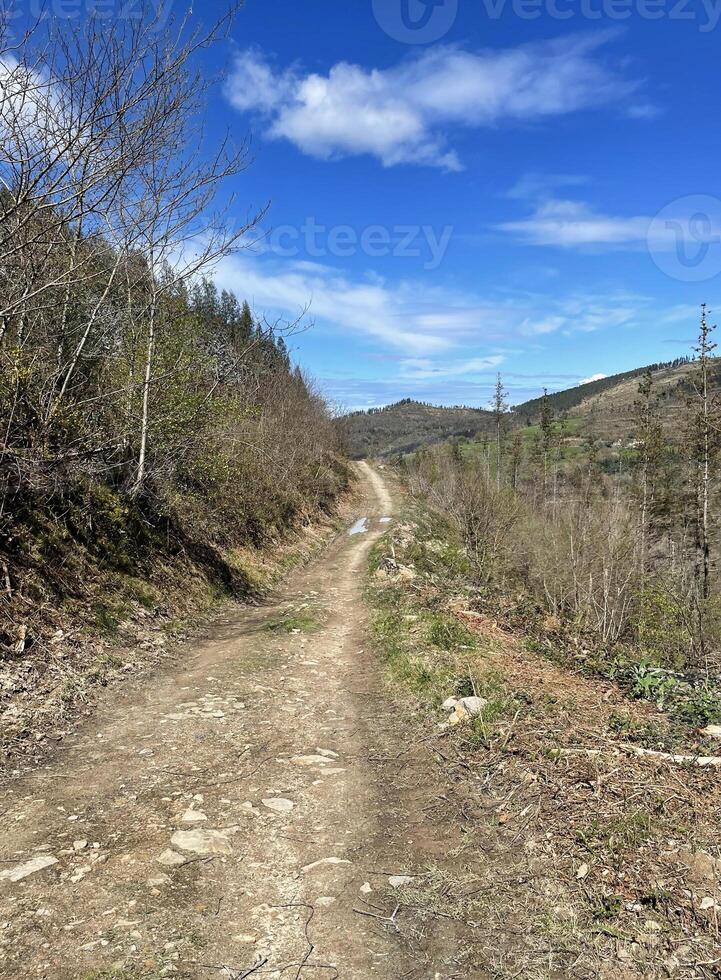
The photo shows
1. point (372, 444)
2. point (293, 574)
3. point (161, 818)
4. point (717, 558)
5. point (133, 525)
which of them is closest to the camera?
point (161, 818)

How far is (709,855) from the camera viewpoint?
346 centimetres

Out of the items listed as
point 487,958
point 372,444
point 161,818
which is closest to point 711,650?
point 487,958

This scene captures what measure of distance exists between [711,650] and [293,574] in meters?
10.8

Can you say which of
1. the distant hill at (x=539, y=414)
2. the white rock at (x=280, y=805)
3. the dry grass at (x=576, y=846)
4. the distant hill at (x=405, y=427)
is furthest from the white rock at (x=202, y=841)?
the distant hill at (x=405, y=427)

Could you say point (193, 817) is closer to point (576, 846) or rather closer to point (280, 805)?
point (280, 805)

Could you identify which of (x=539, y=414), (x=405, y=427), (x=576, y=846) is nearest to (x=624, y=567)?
(x=576, y=846)

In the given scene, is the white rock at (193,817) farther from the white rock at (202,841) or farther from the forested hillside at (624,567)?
the forested hillside at (624,567)

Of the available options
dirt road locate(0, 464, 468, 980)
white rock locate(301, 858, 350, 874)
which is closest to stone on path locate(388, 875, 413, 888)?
dirt road locate(0, 464, 468, 980)

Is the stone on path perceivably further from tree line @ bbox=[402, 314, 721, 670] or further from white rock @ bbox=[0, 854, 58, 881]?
tree line @ bbox=[402, 314, 721, 670]

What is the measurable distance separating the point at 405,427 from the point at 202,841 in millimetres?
141866

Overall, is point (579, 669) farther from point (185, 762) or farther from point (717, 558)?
point (717, 558)

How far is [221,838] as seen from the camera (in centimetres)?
411

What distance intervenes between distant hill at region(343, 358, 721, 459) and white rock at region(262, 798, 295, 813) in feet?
106

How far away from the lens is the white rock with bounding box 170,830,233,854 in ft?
13.0
